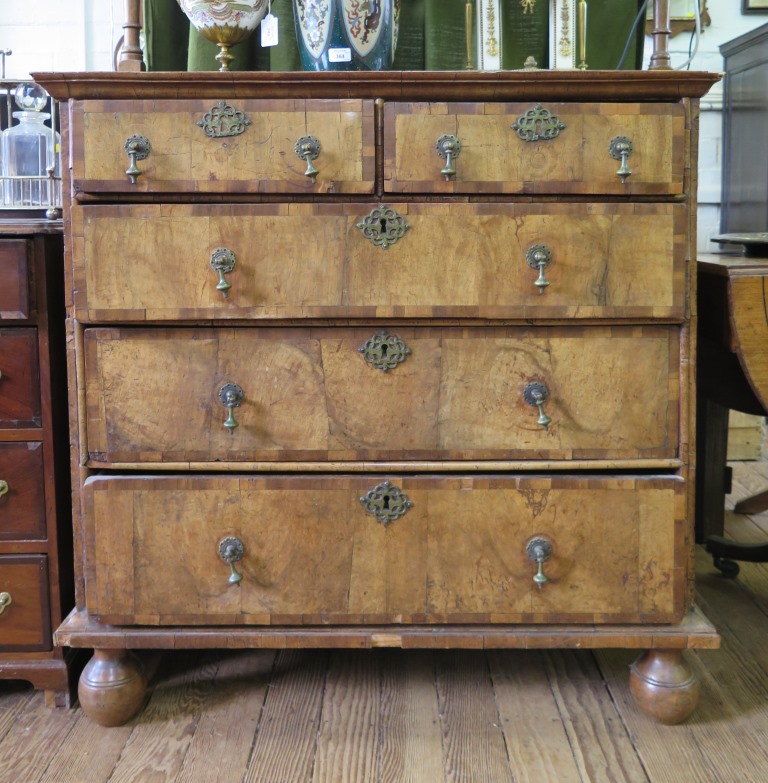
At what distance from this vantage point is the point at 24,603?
1657 mm

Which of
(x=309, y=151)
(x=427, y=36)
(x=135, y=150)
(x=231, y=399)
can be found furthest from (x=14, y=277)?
(x=427, y=36)

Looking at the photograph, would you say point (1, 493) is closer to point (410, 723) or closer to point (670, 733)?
point (410, 723)

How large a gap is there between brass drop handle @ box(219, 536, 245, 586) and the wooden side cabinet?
0.35 meters

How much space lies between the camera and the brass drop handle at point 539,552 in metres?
1.54

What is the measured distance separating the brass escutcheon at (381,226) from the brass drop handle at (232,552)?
1.96ft

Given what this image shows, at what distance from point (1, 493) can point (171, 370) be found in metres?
0.42

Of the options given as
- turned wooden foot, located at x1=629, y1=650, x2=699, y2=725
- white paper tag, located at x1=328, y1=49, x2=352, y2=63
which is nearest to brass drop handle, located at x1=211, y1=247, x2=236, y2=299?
white paper tag, located at x1=328, y1=49, x2=352, y2=63

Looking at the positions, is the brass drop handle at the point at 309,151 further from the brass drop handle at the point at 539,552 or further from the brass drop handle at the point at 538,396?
the brass drop handle at the point at 539,552

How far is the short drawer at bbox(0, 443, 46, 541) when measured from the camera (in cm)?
162

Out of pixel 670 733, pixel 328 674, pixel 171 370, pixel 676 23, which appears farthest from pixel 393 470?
pixel 676 23

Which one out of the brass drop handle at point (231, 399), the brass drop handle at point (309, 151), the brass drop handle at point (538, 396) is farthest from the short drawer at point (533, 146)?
the brass drop handle at point (231, 399)

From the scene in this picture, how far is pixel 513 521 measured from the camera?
1566 mm

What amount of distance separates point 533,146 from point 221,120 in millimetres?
537

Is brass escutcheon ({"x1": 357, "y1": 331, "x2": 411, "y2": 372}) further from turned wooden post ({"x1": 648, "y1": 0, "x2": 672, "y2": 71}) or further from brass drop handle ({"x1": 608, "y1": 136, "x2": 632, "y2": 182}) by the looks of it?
turned wooden post ({"x1": 648, "y1": 0, "x2": 672, "y2": 71})
